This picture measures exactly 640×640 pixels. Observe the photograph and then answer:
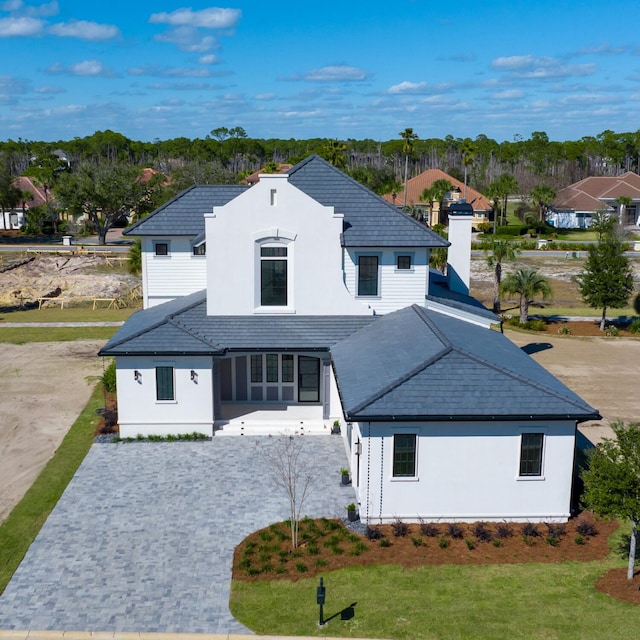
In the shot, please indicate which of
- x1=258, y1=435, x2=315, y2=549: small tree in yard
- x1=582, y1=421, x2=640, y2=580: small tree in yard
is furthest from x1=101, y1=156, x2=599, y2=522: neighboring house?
x1=582, y1=421, x2=640, y2=580: small tree in yard

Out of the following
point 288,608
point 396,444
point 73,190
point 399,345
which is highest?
point 73,190

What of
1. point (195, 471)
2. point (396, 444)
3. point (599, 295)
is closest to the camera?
point (396, 444)

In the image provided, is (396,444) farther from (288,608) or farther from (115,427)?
(115,427)

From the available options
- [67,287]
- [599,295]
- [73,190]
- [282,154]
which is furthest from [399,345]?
[282,154]

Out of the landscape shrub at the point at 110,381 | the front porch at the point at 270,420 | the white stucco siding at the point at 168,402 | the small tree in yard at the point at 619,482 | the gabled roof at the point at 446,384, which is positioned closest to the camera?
the small tree in yard at the point at 619,482

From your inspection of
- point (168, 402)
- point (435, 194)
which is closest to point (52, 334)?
point (168, 402)

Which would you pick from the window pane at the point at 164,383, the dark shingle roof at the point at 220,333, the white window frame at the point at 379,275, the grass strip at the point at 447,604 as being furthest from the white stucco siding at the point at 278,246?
the grass strip at the point at 447,604

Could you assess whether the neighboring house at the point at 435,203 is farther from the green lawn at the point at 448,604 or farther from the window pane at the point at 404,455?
the green lawn at the point at 448,604
